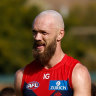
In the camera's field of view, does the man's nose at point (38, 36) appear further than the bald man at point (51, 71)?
Yes

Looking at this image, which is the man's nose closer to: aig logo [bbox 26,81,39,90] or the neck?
the neck

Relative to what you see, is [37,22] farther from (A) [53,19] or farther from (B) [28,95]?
(B) [28,95]

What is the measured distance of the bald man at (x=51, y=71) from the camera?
617 centimetres

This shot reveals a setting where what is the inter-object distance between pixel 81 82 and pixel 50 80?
1.47 ft

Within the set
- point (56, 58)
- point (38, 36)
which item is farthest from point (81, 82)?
point (38, 36)

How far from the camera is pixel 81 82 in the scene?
20.1 ft

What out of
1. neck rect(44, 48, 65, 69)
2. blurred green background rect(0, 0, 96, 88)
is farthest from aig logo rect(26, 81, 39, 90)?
blurred green background rect(0, 0, 96, 88)

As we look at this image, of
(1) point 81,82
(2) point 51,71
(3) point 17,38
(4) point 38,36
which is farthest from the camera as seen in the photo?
(3) point 17,38

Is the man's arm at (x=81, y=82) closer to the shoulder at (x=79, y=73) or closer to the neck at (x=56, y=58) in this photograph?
the shoulder at (x=79, y=73)

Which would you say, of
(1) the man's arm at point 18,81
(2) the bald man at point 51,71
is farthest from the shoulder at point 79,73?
(1) the man's arm at point 18,81

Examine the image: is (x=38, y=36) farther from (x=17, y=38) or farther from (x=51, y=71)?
(x=17, y=38)

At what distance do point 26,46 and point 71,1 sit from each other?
A: 220ft

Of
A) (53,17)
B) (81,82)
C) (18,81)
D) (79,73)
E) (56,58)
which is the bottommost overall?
(81,82)

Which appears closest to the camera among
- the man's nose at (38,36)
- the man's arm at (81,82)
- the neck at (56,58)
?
the man's arm at (81,82)
